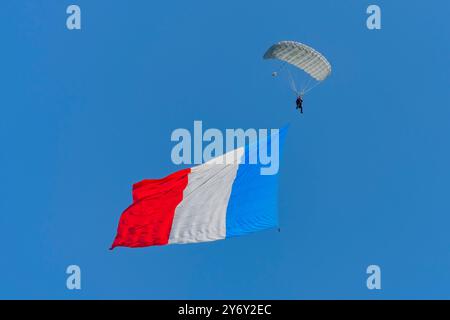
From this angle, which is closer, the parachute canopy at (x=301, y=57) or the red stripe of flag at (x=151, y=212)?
the red stripe of flag at (x=151, y=212)

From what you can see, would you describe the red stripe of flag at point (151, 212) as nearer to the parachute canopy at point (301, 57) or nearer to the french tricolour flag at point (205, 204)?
the french tricolour flag at point (205, 204)

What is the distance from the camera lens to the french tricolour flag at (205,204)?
40094mm

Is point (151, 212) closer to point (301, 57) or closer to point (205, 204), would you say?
point (205, 204)

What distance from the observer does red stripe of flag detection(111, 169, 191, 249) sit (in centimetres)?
4003

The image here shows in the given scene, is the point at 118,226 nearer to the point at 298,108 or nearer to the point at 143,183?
the point at 143,183

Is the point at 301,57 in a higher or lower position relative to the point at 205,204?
higher

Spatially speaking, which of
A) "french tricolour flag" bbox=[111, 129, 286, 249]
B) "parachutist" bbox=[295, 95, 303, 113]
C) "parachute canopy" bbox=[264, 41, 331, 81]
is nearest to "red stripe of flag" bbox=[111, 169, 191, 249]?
"french tricolour flag" bbox=[111, 129, 286, 249]

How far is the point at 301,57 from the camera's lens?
4225 cm

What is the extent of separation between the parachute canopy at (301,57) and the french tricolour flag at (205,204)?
3.68m

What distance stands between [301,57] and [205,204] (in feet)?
30.0

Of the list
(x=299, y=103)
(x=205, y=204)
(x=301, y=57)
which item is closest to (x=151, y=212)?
(x=205, y=204)

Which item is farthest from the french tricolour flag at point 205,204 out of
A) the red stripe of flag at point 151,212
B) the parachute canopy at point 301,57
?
the parachute canopy at point 301,57
